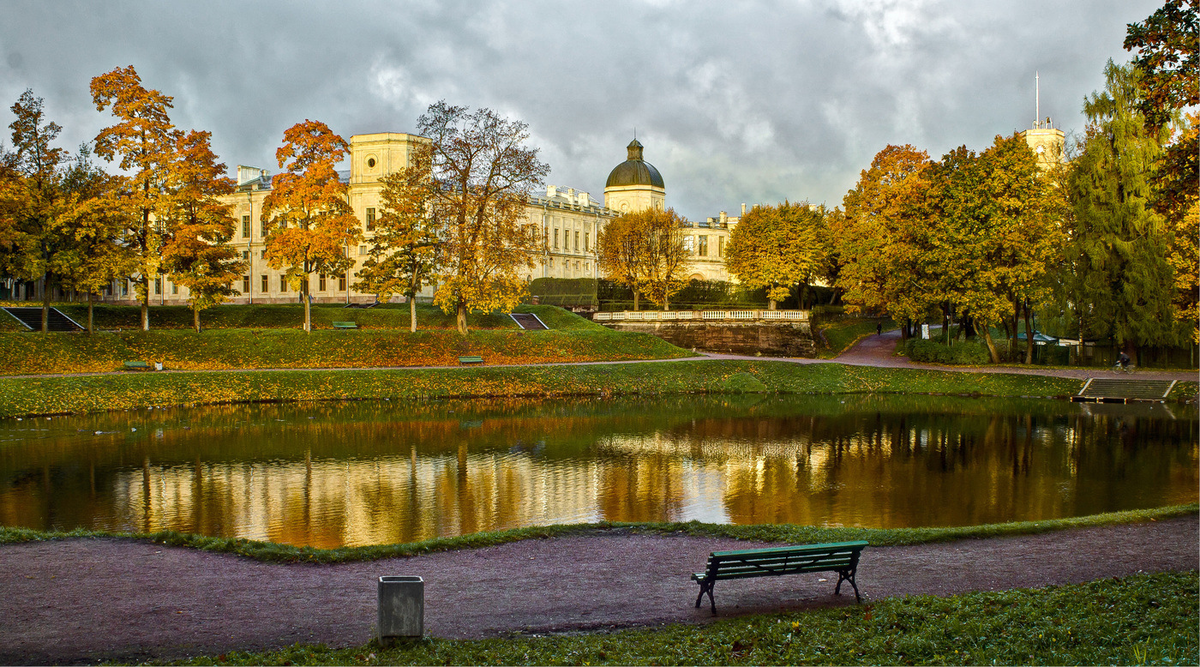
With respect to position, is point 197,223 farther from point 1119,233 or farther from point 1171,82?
point 1119,233

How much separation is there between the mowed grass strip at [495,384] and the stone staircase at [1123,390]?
0.67m

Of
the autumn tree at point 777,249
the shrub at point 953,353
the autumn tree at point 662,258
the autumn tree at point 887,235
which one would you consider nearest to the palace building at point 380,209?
the autumn tree at point 662,258

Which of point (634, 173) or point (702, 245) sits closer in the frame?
point (634, 173)

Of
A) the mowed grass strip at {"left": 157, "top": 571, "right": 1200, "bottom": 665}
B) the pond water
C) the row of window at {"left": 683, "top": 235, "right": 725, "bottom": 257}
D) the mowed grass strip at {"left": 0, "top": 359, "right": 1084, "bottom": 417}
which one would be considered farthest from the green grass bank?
the row of window at {"left": 683, "top": 235, "right": 725, "bottom": 257}

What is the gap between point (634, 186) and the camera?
8469 centimetres

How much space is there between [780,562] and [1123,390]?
30466 mm

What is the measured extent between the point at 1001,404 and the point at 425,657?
29.7 meters

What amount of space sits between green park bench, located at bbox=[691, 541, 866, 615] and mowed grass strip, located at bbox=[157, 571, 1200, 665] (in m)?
0.52

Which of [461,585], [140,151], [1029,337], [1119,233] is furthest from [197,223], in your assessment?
[1119,233]

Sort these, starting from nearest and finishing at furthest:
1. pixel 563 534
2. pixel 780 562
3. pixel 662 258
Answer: pixel 780 562 < pixel 563 534 < pixel 662 258

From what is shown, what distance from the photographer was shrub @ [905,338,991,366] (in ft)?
134

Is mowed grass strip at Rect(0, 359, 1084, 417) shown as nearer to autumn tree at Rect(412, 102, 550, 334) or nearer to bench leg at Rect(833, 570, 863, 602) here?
autumn tree at Rect(412, 102, 550, 334)

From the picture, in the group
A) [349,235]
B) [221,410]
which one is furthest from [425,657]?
[349,235]

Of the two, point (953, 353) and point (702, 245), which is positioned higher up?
point (702, 245)
